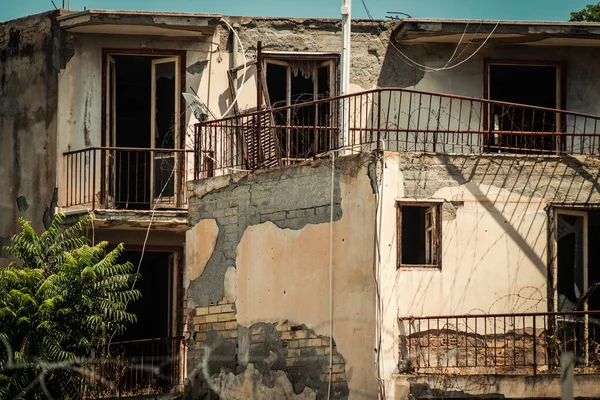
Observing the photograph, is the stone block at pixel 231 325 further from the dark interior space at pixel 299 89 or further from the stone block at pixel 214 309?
the dark interior space at pixel 299 89

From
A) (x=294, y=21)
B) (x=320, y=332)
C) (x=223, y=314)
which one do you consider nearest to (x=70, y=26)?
(x=294, y=21)

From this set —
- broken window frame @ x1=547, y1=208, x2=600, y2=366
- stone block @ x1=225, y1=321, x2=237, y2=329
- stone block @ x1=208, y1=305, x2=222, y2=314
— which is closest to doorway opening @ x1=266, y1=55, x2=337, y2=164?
stone block @ x1=208, y1=305, x2=222, y2=314

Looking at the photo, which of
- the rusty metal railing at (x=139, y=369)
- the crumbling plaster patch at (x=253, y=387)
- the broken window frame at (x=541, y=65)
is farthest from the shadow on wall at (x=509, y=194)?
the rusty metal railing at (x=139, y=369)

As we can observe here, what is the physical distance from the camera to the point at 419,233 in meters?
20.6

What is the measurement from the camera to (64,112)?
79.3ft

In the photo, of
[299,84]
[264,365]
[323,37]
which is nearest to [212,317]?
[264,365]

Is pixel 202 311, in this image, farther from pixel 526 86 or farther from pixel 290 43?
pixel 526 86

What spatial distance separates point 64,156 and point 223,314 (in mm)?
4582

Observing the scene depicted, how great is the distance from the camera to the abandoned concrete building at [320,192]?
64.1 ft

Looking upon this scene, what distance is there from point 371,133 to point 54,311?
4.99m

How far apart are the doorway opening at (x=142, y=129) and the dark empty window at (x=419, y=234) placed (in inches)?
187

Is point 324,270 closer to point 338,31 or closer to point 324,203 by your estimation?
point 324,203

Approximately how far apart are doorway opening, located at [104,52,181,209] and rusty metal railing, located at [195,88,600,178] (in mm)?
1181

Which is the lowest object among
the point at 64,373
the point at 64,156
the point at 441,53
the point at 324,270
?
the point at 64,373
